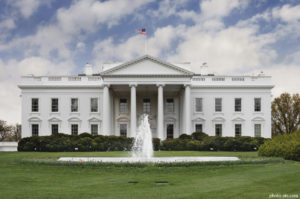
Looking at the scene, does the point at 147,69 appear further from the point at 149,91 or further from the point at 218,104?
the point at 218,104

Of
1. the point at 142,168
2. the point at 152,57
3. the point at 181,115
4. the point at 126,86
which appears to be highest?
the point at 152,57

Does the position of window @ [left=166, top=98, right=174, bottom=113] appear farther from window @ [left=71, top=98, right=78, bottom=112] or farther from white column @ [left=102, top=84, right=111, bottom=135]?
window @ [left=71, top=98, right=78, bottom=112]

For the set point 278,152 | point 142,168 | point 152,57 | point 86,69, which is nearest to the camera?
point 142,168

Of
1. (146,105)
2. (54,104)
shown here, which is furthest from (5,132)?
(146,105)

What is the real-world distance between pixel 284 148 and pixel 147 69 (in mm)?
24694

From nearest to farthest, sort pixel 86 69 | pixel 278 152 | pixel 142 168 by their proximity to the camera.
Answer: pixel 142 168, pixel 278 152, pixel 86 69

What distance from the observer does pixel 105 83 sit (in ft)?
142

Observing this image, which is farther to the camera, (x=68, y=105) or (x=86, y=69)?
→ (x=86, y=69)

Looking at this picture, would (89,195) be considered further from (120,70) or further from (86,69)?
(86,69)

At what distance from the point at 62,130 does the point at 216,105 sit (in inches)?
850

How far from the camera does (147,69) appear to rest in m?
43.6

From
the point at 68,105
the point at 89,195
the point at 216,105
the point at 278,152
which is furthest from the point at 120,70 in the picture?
the point at 89,195

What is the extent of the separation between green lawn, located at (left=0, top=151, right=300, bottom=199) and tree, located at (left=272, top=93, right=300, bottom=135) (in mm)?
51389

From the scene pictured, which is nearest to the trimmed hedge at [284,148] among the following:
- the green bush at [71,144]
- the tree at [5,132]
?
the green bush at [71,144]
